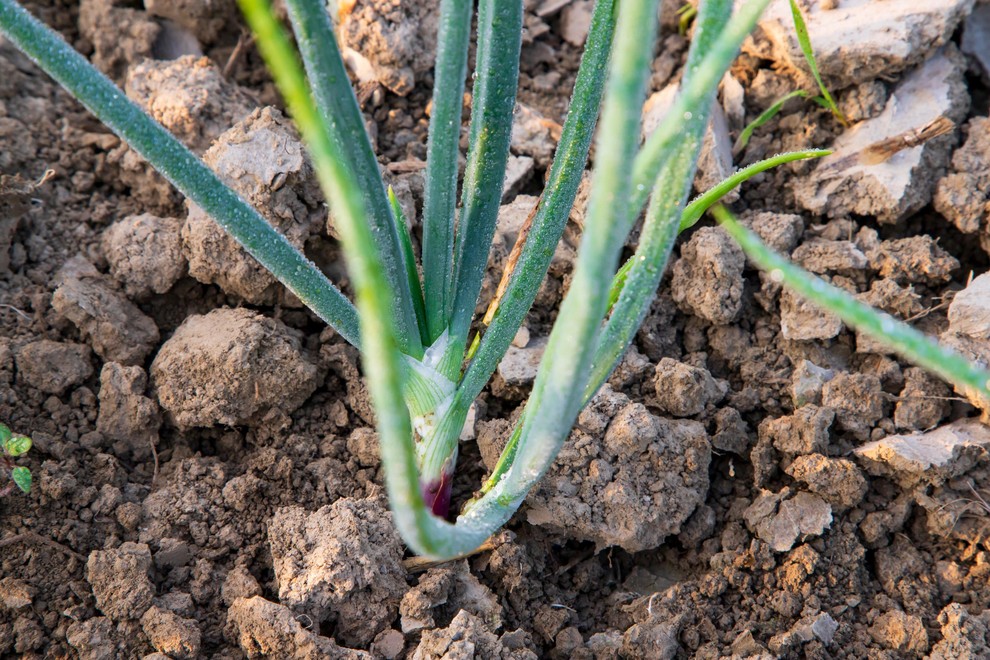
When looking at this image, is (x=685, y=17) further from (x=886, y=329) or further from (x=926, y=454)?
(x=886, y=329)

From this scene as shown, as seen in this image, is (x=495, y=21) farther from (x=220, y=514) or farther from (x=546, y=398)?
(x=220, y=514)

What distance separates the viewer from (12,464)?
4.34ft

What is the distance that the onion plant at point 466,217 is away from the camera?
2.18 feet

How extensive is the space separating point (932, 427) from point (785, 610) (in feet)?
1.44


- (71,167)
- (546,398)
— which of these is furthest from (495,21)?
(71,167)

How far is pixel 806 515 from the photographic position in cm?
136

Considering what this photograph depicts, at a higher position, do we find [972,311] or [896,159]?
[896,159]

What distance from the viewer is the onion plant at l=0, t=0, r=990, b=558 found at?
664mm

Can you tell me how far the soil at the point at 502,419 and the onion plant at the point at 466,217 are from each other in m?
0.21

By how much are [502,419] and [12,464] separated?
0.79 m

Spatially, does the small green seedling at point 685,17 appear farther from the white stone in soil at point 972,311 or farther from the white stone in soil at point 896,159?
the white stone in soil at point 972,311

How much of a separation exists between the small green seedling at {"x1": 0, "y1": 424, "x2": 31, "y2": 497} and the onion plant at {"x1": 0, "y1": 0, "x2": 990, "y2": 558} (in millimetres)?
503

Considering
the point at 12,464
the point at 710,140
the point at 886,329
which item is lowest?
the point at 12,464

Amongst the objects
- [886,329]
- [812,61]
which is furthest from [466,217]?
[812,61]
